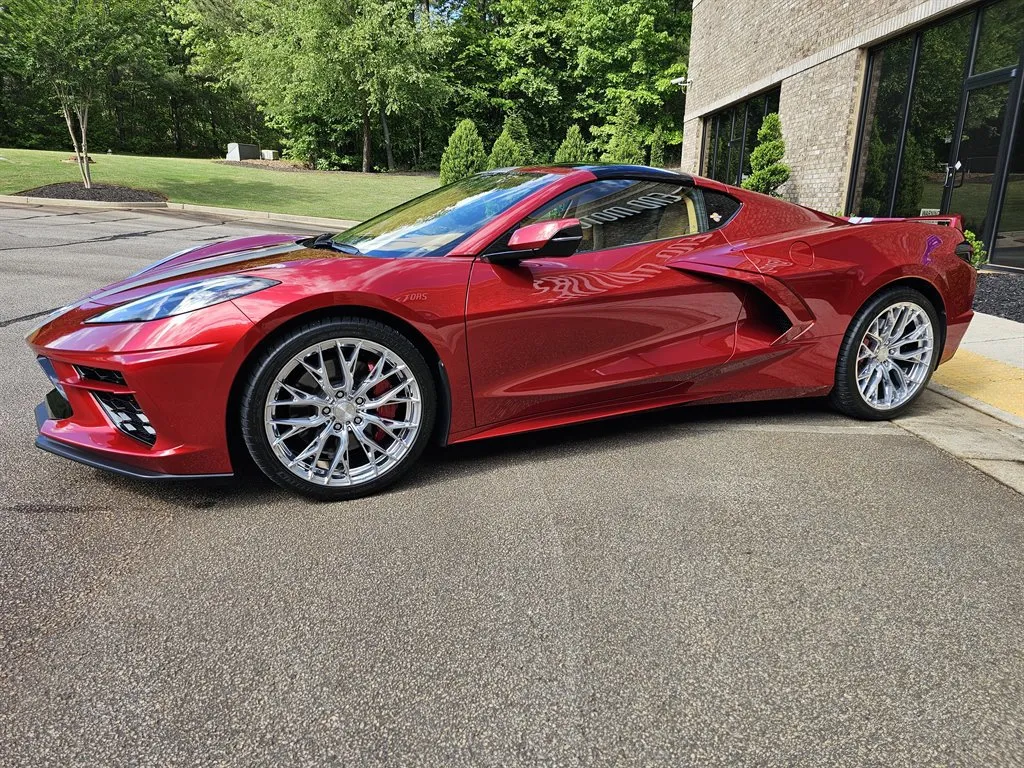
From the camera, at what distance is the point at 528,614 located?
2186mm

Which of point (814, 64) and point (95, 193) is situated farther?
point (95, 193)

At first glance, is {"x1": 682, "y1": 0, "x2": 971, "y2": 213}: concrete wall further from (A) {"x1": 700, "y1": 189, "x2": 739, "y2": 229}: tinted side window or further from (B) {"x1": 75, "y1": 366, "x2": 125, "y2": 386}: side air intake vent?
(B) {"x1": 75, "y1": 366, "x2": 125, "y2": 386}: side air intake vent

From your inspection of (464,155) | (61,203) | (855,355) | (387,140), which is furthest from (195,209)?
(387,140)

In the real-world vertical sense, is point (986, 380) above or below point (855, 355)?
below

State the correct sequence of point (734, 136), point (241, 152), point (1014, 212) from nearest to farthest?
point (1014, 212) → point (734, 136) → point (241, 152)

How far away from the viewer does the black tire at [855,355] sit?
3.86 m

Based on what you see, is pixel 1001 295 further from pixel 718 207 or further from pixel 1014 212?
pixel 718 207

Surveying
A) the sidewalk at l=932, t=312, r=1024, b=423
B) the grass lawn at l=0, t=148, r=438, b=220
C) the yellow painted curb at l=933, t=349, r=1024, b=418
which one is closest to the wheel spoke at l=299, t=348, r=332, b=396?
the sidewalk at l=932, t=312, r=1024, b=423

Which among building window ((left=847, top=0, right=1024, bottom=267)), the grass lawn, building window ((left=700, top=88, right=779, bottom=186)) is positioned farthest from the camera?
the grass lawn

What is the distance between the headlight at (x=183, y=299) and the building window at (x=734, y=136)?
16.0 meters

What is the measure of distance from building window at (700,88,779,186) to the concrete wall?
392 millimetres

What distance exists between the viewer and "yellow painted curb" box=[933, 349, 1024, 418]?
4.46 meters

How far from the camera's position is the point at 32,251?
9344 mm

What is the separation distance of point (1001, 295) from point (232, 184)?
20.3 m
